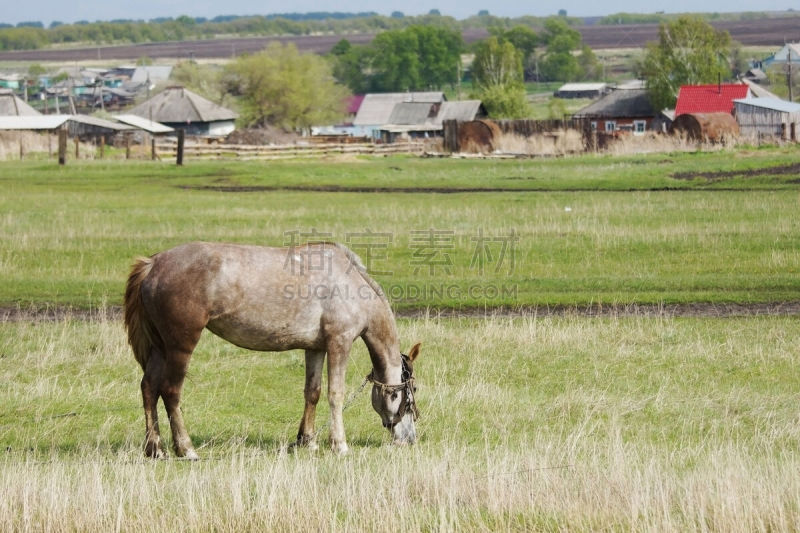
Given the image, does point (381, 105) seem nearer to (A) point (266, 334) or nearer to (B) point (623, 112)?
(B) point (623, 112)

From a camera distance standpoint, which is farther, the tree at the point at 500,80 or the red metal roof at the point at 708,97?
the tree at the point at 500,80

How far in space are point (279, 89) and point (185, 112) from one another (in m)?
9.66

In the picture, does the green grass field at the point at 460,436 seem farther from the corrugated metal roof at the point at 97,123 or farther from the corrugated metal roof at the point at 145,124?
the corrugated metal roof at the point at 145,124

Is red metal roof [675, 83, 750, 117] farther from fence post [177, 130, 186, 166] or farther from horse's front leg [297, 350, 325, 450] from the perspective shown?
horse's front leg [297, 350, 325, 450]

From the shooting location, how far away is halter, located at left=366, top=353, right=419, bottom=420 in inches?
419

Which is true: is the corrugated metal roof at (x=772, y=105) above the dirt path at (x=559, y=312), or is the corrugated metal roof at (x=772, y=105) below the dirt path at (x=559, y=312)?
above

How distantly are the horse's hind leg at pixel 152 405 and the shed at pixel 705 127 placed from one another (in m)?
52.4

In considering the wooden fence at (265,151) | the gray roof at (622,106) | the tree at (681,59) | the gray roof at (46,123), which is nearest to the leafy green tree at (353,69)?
the gray roof at (622,106)

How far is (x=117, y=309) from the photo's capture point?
771 inches

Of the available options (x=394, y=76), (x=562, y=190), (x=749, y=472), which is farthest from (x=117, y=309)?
(x=394, y=76)

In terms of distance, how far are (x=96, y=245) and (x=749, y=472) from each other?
19814mm

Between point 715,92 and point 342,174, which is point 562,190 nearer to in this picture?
point 342,174

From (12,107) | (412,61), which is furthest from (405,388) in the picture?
(412,61)

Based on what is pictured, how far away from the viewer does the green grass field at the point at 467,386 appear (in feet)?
26.9
